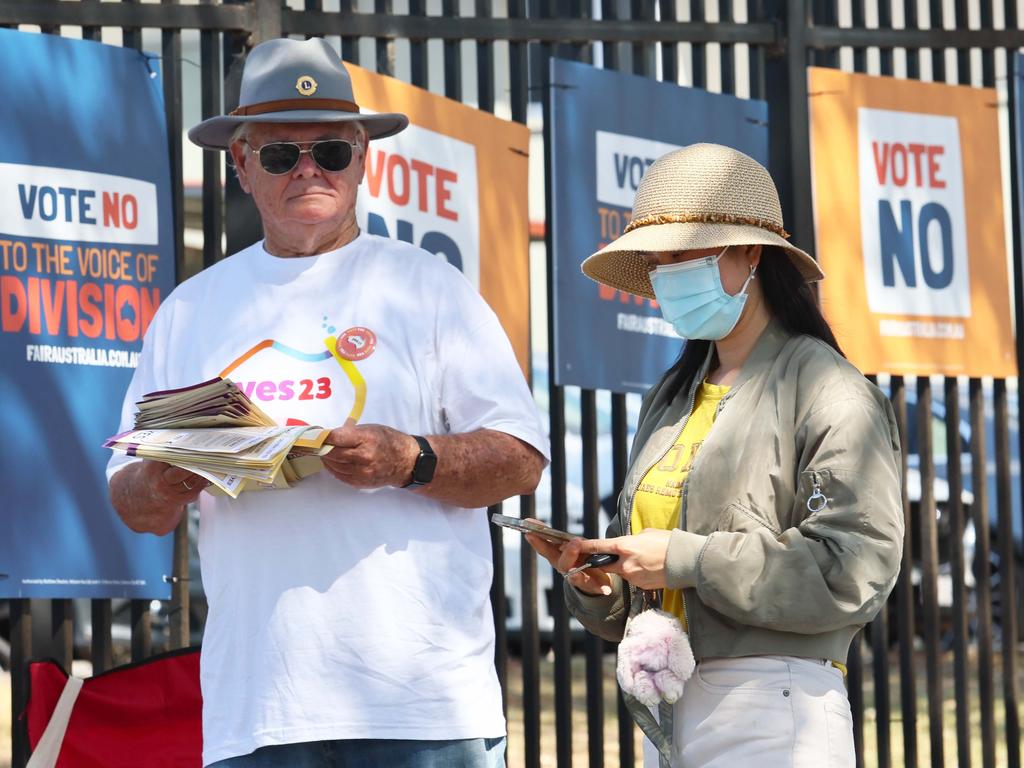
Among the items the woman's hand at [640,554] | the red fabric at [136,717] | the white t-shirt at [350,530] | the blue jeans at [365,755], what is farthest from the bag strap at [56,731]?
the woman's hand at [640,554]

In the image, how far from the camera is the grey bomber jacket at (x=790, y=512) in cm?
276

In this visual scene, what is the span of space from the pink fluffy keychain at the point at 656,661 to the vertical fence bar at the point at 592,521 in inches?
95.2

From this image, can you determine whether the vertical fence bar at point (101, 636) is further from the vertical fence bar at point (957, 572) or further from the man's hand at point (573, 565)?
the vertical fence bar at point (957, 572)

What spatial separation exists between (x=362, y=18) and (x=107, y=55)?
0.84 metres

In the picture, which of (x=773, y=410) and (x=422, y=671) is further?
(x=422, y=671)

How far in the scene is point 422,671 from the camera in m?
3.17

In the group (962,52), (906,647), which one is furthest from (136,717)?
(962,52)

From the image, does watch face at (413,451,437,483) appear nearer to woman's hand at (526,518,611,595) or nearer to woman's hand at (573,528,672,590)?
woman's hand at (526,518,611,595)

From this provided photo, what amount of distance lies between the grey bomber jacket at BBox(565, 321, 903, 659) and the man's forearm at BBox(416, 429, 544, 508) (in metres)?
0.47

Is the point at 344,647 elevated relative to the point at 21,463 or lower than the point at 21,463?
lower

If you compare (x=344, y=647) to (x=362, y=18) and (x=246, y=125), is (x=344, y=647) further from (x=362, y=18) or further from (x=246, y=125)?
(x=362, y=18)

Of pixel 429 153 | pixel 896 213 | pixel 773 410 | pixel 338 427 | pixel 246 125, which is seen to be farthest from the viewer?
pixel 896 213

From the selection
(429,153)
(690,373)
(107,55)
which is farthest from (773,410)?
(107,55)

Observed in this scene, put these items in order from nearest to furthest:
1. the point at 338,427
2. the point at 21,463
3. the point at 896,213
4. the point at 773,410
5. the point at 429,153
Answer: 1. the point at 773,410
2. the point at 338,427
3. the point at 21,463
4. the point at 429,153
5. the point at 896,213
